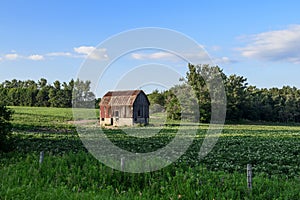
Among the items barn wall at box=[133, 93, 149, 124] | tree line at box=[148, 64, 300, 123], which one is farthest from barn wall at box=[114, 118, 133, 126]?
tree line at box=[148, 64, 300, 123]

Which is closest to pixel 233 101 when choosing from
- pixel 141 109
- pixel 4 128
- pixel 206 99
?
pixel 206 99

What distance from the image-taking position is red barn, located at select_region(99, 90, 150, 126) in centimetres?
4334

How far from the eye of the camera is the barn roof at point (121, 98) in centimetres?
4378

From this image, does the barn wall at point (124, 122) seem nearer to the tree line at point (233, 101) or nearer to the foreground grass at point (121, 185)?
the tree line at point (233, 101)

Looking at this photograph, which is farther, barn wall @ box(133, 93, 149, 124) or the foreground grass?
barn wall @ box(133, 93, 149, 124)

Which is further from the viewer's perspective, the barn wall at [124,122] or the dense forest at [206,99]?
the dense forest at [206,99]

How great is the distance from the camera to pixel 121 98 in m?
45.2

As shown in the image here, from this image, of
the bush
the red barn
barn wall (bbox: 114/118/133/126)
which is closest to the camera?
the bush

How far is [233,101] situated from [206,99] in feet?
30.9

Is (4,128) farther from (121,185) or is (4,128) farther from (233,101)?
(233,101)

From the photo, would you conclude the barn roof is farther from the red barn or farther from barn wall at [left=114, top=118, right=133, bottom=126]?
barn wall at [left=114, top=118, right=133, bottom=126]

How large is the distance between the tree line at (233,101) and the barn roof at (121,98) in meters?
3.72

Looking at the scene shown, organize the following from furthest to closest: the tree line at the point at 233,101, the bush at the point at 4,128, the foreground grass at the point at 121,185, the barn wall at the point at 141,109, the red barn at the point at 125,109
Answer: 1. the tree line at the point at 233,101
2. the barn wall at the point at 141,109
3. the red barn at the point at 125,109
4. the bush at the point at 4,128
5. the foreground grass at the point at 121,185

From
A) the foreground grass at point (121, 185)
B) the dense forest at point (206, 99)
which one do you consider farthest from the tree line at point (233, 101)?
the foreground grass at point (121, 185)
